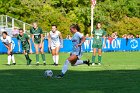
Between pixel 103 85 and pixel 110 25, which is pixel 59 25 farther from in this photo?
pixel 103 85

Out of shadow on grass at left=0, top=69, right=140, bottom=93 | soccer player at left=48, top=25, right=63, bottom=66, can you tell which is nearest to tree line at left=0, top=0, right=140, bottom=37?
soccer player at left=48, top=25, right=63, bottom=66

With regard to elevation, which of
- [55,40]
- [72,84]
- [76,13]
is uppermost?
[76,13]

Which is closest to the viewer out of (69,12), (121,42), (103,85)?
(103,85)

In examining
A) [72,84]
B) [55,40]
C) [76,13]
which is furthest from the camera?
[76,13]

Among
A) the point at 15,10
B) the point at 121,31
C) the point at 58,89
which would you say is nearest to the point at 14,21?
the point at 15,10

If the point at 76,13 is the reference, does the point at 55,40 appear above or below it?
below

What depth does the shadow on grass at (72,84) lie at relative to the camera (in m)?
14.3

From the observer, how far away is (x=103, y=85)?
51.2 feet

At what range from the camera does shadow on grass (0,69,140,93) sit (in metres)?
14.3

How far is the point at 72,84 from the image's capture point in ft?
52.4

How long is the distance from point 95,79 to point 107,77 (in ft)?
3.00

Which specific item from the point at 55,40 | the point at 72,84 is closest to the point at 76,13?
the point at 55,40

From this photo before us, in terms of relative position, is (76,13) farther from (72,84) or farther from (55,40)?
(72,84)

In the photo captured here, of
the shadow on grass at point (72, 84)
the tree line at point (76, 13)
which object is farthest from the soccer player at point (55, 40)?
the tree line at point (76, 13)
